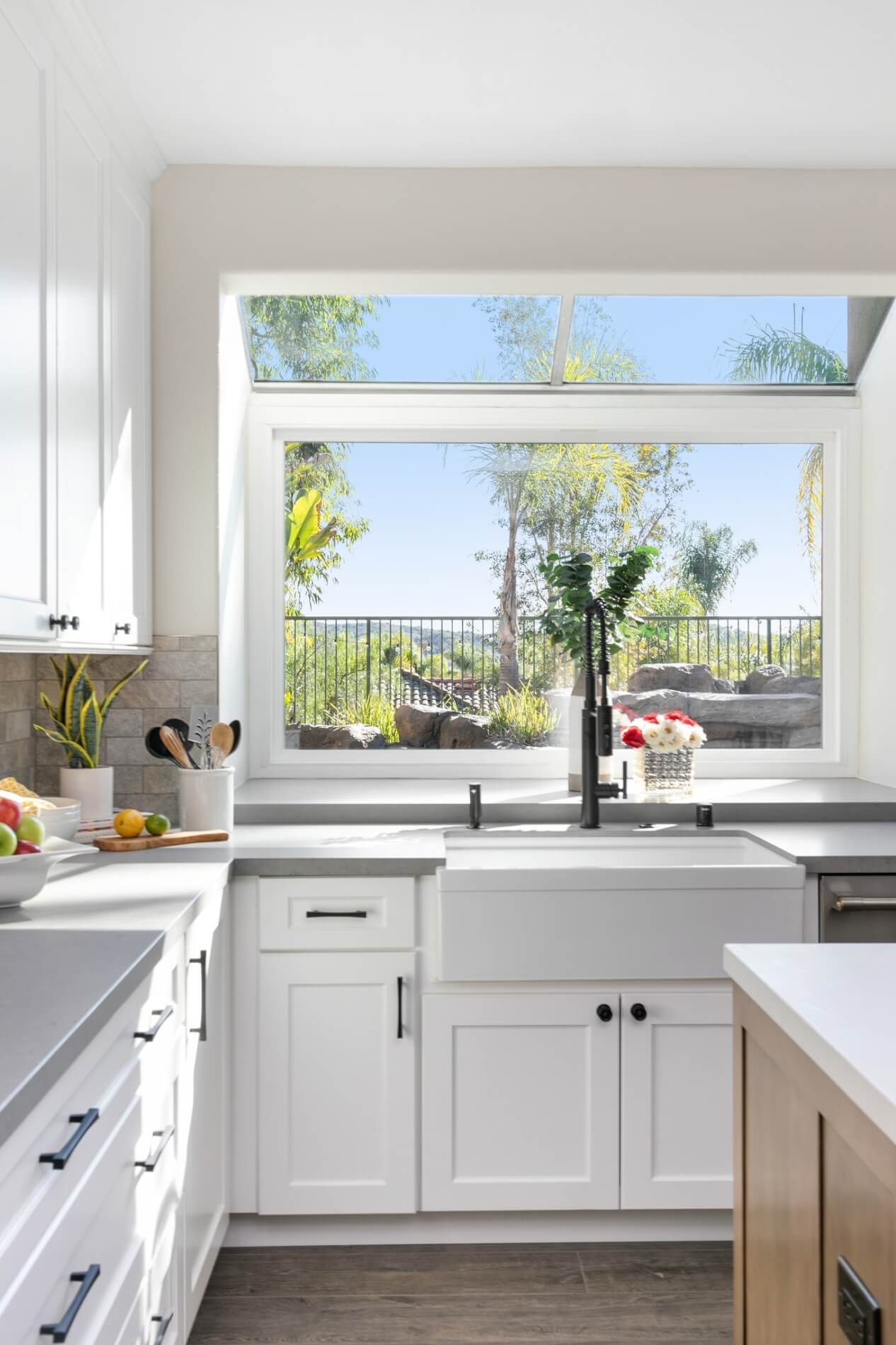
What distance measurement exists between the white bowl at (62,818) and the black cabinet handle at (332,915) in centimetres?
53

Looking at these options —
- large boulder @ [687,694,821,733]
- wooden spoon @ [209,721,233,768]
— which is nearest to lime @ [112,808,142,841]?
wooden spoon @ [209,721,233,768]

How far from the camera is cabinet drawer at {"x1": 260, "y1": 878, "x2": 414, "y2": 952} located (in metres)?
2.26

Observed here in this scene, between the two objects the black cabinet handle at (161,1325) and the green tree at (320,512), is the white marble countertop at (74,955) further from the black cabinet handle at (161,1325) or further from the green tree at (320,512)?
the green tree at (320,512)

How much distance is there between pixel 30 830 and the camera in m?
1.79

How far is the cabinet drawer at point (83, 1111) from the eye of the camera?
1.00 m

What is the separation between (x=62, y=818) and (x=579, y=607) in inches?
56.7

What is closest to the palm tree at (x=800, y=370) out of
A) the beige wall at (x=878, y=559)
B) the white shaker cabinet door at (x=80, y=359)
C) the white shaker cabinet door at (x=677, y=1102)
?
the beige wall at (x=878, y=559)

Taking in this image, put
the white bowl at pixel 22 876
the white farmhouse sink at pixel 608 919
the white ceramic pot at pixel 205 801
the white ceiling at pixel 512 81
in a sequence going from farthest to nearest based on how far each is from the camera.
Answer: the white ceramic pot at pixel 205 801, the white farmhouse sink at pixel 608 919, the white ceiling at pixel 512 81, the white bowl at pixel 22 876

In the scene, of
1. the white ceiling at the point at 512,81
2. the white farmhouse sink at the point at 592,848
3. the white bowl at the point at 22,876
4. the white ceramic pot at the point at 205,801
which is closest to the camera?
the white bowl at the point at 22,876

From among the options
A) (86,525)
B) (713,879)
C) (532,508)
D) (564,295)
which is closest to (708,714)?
(532,508)

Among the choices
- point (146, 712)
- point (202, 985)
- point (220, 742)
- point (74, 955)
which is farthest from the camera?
point (146, 712)

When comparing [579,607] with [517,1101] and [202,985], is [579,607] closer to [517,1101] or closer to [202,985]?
[517,1101]

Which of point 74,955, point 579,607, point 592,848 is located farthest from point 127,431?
point 592,848

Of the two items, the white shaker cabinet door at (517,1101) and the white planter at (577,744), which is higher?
the white planter at (577,744)
